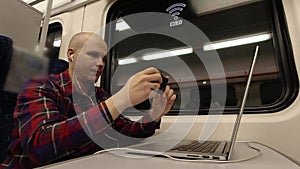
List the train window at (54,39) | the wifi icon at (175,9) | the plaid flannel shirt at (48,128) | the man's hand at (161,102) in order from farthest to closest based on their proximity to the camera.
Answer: the train window at (54,39)
the wifi icon at (175,9)
the man's hand at (161,102)
the plaid flannel shirt at (48,128)

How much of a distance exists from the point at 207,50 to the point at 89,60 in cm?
75

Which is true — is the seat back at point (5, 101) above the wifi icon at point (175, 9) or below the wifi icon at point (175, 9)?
below

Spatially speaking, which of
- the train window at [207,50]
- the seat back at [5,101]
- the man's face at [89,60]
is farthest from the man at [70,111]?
the train window at [207,50]

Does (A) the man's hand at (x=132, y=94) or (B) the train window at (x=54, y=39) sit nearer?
(A) the man's hand at (x=132, y=94)

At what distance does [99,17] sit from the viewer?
1476 mm

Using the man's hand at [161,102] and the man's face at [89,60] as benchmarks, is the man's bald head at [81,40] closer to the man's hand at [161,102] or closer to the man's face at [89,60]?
the man's face at [89,60]

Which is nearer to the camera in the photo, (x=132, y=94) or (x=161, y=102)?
(x=132, y=94)

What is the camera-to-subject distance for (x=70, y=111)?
0.72 meters

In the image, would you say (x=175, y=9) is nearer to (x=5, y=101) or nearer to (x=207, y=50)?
(x=207, y=50)

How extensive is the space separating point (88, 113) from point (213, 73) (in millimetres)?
849

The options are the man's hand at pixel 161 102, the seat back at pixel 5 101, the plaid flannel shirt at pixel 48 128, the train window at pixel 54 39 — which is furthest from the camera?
the train window at pixel 54 39

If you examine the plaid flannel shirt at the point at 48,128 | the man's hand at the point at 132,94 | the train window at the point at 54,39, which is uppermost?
the train window at the point at 54,39

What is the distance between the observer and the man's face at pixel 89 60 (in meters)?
0.78

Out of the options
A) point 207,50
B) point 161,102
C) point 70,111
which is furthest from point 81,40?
point 207,50
